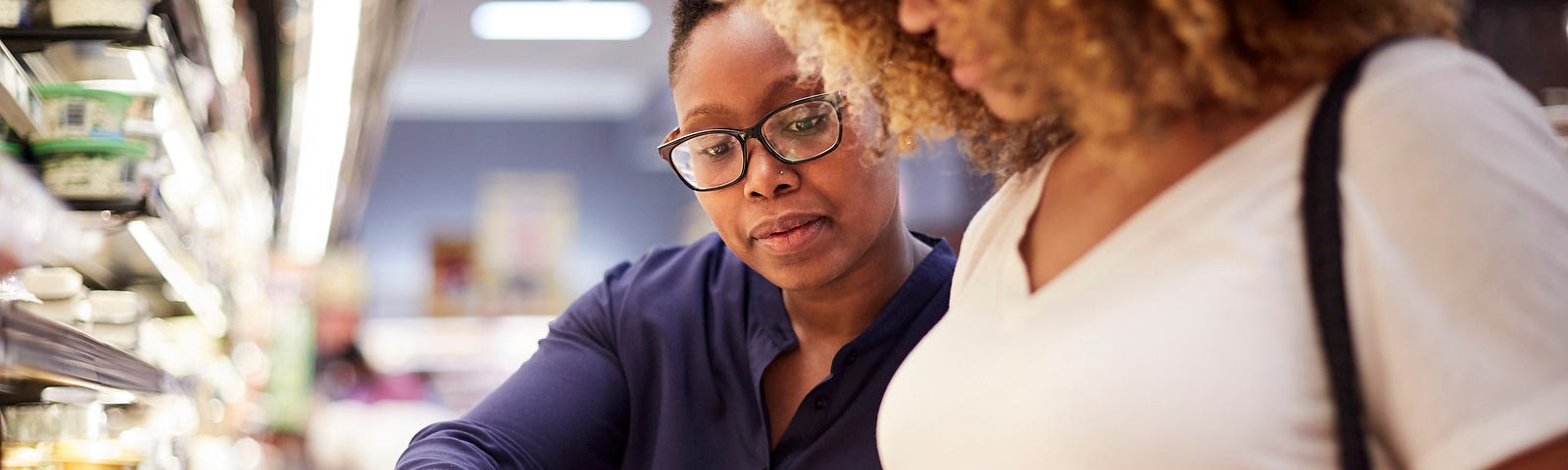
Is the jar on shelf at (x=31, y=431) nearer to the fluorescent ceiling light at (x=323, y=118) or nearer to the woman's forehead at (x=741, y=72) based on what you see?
the woman's forehead at (x=741, y=72)

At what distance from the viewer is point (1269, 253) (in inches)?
28.0

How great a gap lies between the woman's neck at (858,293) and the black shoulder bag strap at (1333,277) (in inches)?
30.1

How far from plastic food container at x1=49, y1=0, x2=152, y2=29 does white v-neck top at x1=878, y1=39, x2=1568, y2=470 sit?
1184 mm

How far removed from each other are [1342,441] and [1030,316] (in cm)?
23

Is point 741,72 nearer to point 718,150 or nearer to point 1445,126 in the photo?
point 718,150

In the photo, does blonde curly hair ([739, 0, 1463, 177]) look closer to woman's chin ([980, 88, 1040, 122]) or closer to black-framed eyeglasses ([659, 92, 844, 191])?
woman's chin ([980, 88, 1040, 122])

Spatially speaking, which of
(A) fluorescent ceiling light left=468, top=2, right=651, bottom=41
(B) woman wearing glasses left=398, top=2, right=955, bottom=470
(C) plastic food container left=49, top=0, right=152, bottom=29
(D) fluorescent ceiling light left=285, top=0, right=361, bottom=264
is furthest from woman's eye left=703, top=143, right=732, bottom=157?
(A) fluorescent ceiling light left=468, top=2, right=651, bottom=41

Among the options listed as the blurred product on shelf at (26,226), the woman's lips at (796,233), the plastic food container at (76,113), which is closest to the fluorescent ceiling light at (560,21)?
the plastic food container at (76,113)

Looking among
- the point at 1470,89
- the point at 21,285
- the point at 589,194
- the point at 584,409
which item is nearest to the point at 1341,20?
the point at 1470,89

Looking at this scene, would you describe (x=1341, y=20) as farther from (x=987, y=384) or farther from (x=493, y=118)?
(x=493, y=118)

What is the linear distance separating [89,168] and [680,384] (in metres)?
0.74

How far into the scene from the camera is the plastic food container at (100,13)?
4.73ft

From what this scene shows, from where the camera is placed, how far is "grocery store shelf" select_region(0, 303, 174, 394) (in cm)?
85

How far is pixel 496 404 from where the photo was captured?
149cm
